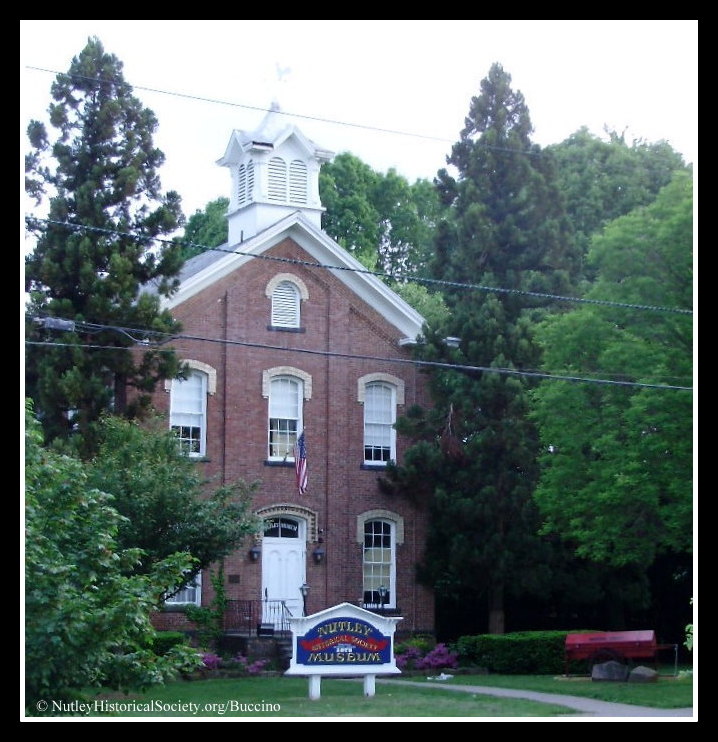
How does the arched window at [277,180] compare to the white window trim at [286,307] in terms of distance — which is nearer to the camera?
the white window trim at [286,307]

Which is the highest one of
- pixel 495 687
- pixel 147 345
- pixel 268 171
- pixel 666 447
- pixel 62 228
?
pixel 268 171

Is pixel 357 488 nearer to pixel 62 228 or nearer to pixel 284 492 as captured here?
pixel 284 492

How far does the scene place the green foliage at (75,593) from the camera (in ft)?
48.4

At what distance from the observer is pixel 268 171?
3484 cm

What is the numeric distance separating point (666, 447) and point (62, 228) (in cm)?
1382

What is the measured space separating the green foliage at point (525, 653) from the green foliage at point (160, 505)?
7.28 m

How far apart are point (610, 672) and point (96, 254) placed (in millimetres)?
13915

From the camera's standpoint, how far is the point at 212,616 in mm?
30984

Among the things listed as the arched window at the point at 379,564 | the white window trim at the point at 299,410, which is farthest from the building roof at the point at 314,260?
the arched window at the point at 379,564

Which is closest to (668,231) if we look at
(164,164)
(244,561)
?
(164,164)

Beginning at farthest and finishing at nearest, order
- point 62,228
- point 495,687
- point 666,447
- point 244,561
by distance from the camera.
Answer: point 244,561
point 62,228
point 495,687
point 666,447

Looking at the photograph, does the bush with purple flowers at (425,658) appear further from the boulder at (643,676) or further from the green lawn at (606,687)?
the boulder at (643,676)

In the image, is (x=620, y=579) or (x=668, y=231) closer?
(x=668, y=231)

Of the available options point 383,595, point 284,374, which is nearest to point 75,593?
point 284,374
